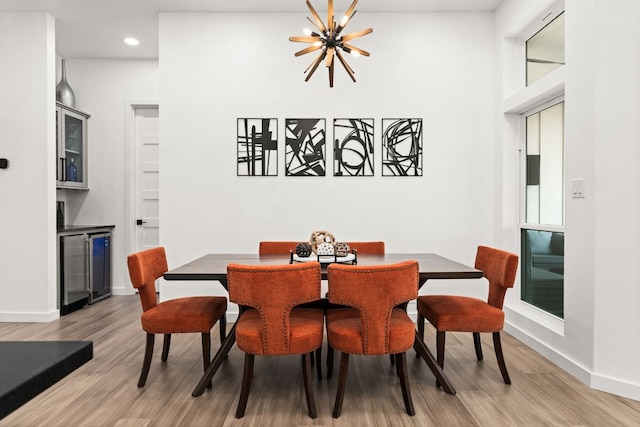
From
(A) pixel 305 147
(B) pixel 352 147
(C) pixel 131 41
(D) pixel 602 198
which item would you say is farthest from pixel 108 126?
(D) pixel 602 198

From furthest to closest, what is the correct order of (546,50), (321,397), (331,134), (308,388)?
(331,134) < (546,50) < (321,397) < (308,388)

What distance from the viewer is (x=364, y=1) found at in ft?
12.4

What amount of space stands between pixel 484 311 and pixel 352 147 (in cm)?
214

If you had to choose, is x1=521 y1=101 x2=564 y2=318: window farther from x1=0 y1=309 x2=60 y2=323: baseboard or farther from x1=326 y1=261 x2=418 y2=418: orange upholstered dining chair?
x1=0 y1=309 x2=60 y2=323: baseboard

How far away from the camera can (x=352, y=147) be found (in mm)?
3982

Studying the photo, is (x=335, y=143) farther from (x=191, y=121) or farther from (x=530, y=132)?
(x=530, y=132)

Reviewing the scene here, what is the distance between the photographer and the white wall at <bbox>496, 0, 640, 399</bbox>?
2295 millimetres

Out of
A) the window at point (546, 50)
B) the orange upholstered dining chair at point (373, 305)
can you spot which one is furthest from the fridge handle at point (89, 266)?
the window at point (546, 50)

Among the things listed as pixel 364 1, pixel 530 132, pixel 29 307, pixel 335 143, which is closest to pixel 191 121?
pixel 335 143

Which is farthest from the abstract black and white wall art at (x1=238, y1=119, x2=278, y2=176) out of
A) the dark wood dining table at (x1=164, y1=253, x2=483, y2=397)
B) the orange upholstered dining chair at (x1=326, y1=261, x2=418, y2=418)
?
the orange upholstered dining chair at (x1=326, y1=261, x2=418, y2=418)

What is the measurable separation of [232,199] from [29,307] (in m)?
2.26

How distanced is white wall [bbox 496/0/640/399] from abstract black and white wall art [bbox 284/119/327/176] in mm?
2122

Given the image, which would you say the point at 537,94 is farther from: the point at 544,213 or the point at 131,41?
the point at 131,41

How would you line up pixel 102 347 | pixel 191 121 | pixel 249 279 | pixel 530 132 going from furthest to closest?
1. pixel 191 121
2. pixel 530 132
3. pixel 102 347
4. pixel 249 279
